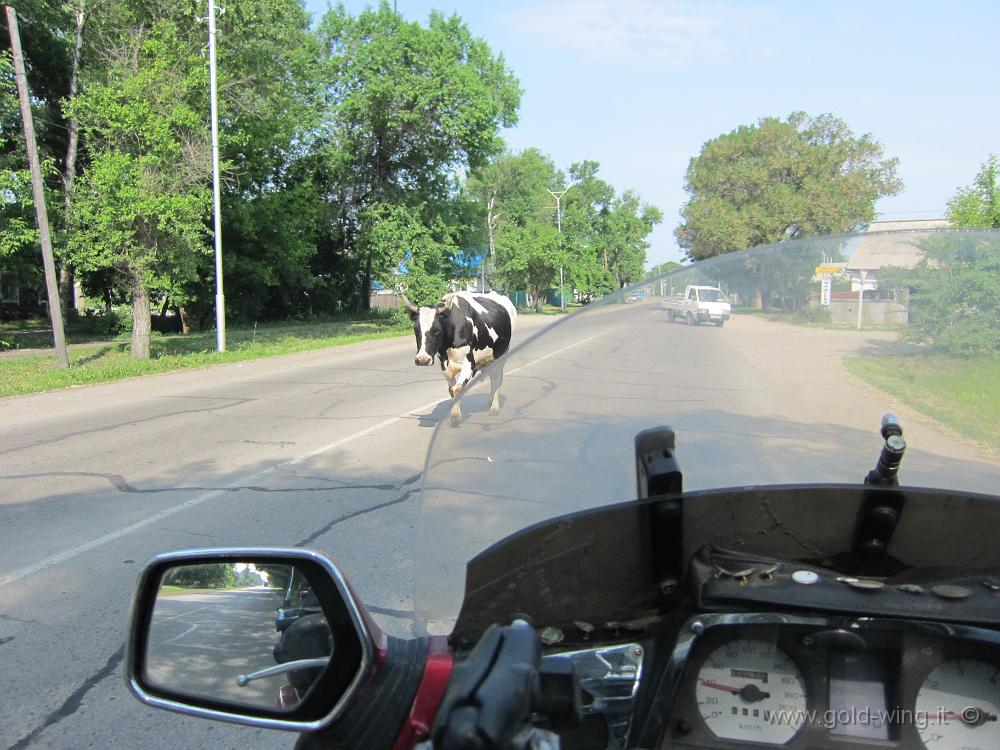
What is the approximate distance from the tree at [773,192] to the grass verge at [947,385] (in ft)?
14.5

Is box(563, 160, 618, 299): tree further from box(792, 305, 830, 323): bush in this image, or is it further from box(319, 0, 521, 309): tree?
box(792, 305, 830, 323): bush

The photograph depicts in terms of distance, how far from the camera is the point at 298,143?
3625 cm

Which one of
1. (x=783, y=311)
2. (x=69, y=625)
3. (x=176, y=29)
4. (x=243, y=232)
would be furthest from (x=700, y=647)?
(x=243, y=232)

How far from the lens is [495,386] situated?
1.94 meters

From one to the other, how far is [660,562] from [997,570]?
0.70 meters

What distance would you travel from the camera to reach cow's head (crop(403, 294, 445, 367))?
37.4 feet

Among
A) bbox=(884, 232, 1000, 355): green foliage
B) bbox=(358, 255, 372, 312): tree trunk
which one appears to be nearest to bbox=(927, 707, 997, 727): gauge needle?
bbox=(884, 232, 1000, 355): green foliage

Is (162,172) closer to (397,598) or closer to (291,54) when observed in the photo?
(291,54)

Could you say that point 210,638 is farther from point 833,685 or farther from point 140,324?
point 140,324

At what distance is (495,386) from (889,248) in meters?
0.92

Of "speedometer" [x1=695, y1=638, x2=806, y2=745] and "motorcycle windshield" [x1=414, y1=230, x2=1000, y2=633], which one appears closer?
"speedometer" [x1=695, y1=638, x2=806, y2=745]

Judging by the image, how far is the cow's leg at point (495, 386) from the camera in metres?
1.90

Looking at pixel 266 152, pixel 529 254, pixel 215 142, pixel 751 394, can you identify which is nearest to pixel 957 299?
pixel 751 394

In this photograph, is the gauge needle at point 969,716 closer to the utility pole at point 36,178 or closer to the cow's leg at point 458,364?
the cow's leg at point 458,364
